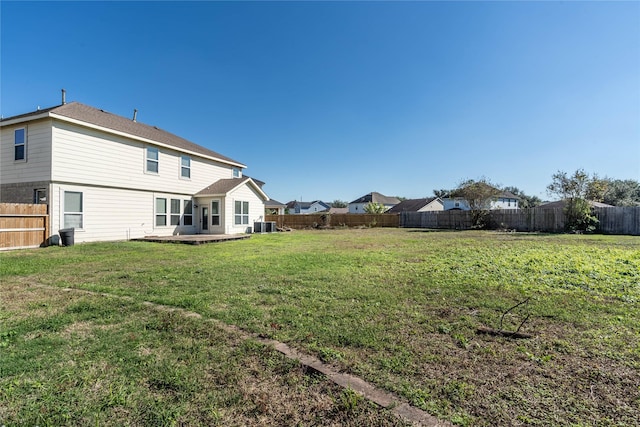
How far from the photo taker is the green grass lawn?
82.4 inches

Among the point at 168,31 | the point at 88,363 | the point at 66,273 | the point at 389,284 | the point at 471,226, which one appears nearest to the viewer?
the point at 88,363

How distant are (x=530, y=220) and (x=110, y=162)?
28.0m

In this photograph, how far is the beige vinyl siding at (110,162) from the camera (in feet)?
39.2

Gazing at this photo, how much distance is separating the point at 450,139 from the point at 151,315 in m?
21.8

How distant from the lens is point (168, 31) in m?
12.7

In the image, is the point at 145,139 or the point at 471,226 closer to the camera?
the point at 145,139

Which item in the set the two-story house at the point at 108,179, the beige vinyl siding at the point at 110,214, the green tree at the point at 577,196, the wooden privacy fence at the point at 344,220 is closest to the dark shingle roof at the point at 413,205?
the wooden privacy fence at the point at 344,220

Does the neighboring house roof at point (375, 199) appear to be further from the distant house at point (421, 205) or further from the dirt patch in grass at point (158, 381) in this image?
the dirt patch in grass at point (158, 381)

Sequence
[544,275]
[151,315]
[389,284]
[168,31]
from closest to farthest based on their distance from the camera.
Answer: [151,315] < [389,284] < [544,275] < [168,31]

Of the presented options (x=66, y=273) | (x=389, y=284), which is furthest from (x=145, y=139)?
(x=389, y=284)

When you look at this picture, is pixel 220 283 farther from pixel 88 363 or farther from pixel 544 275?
pixel 544 275

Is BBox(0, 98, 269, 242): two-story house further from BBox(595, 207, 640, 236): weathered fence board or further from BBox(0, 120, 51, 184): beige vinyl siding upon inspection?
BBox(595, 207, 640, 236): weathered fence board

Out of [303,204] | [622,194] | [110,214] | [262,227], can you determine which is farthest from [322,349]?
[303,204]

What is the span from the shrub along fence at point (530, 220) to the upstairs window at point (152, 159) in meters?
23.6
